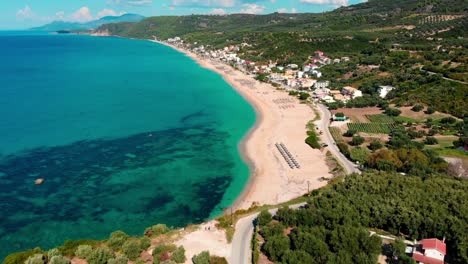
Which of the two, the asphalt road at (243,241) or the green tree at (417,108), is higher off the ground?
the green tree at (417,108)

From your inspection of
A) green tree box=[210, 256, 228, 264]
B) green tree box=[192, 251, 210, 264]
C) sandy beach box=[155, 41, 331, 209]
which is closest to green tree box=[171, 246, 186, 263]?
green tree box=[192, 251, 210, 264]

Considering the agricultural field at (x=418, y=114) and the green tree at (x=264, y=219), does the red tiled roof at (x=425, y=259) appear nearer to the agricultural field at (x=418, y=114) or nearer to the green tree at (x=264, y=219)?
the green tree at (x=264, y=219)

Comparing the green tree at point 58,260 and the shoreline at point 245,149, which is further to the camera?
the shoreline at point 245,149

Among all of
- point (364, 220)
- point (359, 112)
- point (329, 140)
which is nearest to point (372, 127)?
point (329, 140)

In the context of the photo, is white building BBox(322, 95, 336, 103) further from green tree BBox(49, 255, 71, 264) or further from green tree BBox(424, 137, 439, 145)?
green tree BBox(49, 255, 71, 264)

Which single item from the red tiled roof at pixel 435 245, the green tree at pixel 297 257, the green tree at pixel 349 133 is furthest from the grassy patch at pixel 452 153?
the green tree at pixel 297 257

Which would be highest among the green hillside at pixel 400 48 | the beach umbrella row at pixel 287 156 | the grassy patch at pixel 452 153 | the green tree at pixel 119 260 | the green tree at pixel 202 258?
the green hillside at pixel 400 48

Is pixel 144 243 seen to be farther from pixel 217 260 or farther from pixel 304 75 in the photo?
pixel 304 75
